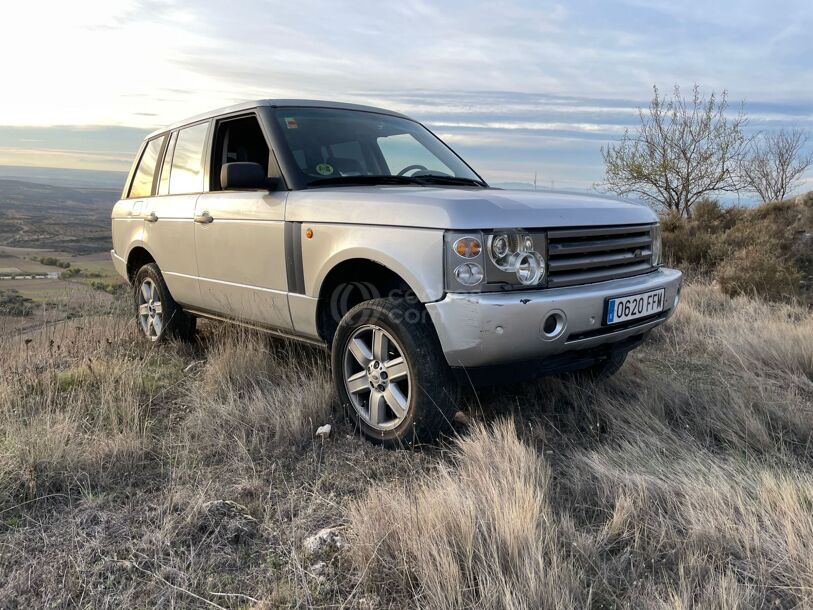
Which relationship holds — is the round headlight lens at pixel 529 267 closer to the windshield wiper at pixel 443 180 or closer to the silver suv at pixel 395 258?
the silver suv at pixel 395 258

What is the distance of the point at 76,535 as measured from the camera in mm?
2389

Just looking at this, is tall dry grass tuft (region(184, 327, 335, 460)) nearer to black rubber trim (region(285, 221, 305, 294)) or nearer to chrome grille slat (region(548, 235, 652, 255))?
black rubber trim (region(285, 221, 305, 294))

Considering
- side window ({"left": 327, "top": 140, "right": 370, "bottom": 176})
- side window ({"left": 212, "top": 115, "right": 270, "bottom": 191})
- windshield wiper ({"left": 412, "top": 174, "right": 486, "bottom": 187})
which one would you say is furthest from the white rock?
side window ({"left": 212, "top": 115, "right": 270, "bottom": 191})

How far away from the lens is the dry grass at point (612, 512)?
194 centimetres

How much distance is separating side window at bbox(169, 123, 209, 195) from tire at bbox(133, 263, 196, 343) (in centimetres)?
82

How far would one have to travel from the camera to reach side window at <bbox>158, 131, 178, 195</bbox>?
5.07m

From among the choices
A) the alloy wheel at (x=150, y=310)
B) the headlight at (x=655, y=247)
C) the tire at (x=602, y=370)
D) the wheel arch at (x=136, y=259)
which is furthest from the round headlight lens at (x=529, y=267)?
the wheel arch at (x=136, y=259)

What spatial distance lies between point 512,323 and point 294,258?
1.49 m

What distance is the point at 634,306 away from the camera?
10.4 ft

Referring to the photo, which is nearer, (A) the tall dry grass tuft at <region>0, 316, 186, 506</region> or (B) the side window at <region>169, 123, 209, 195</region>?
(A) the tall dry grass tuft at <region>0, 316, 186, 506</region>

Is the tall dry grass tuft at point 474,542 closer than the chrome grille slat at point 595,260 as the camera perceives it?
Yes

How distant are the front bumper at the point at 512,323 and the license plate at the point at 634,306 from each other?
2.3 inches

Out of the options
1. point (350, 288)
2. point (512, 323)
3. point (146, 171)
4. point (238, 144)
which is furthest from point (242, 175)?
point (146, 171)

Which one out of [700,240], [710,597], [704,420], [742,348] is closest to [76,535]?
[710,597]
